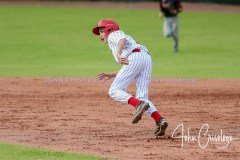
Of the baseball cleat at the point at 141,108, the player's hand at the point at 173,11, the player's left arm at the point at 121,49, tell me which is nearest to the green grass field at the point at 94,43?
the player's hand at the point at 173,11

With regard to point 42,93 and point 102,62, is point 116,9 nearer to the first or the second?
point 102,62

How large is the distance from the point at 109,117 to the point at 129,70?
236cm

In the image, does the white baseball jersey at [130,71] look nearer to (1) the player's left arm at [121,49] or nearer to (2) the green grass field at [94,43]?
(1) the player's left arm at [121,49]

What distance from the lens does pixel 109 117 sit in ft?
47.1

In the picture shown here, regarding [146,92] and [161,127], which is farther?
[146,92]

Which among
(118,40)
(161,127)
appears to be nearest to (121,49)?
(118,40)

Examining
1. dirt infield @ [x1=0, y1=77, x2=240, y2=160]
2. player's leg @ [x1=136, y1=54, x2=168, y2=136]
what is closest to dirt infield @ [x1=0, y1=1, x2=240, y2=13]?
dirt infield @ [x1=0, y1=77, x2=240, y2=160]

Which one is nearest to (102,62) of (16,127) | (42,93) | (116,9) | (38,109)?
(42,93)

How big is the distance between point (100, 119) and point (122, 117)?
1.58 ft

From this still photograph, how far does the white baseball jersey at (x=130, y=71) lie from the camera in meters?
12.2

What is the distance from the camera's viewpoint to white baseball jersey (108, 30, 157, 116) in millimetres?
12156

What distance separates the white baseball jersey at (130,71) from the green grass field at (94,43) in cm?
854

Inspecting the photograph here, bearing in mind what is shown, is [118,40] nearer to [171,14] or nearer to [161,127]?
[161,127]

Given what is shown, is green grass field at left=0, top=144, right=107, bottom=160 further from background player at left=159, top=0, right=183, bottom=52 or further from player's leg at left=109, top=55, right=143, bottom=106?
background player at left=159, top=0, right=183, bottom=52
